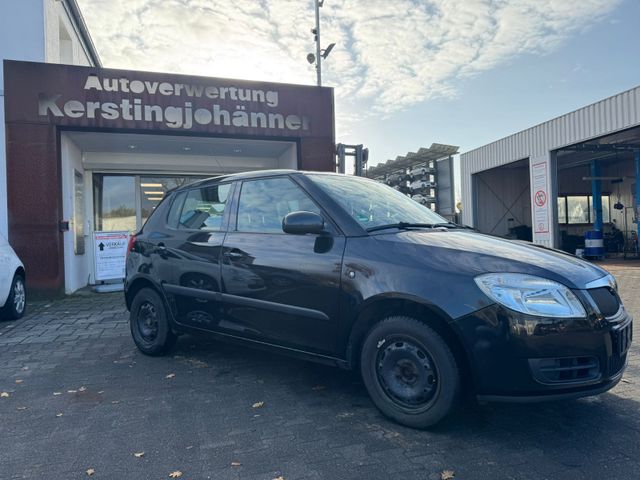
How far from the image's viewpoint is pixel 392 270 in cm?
297

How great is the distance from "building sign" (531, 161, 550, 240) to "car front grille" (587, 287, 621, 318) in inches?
569

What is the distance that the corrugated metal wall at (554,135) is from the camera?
13.1 meters

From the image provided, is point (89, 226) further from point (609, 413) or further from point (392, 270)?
point (609, 413)

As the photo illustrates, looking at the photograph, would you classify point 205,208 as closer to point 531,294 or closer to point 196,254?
point 196,254

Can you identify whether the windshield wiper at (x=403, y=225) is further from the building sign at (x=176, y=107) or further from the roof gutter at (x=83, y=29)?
the roof gutter at (x=83, y=29)

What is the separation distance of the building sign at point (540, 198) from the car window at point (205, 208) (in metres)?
14.5

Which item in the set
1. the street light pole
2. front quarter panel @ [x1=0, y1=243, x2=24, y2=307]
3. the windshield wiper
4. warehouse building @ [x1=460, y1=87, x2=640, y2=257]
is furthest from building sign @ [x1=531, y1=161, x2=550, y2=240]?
front quarter panel @ [x1=0, y1=243, x2=24, y2=307]

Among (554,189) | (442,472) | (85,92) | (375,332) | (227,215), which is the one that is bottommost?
(442,472)

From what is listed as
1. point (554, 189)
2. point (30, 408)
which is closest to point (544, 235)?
point (554, 189)

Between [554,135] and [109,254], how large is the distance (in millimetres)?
14148

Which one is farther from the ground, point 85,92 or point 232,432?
point 85,92

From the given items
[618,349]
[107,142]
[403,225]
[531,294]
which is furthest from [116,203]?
[618,349]

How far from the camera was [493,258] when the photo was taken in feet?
9.23

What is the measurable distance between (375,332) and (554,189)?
15.2 metres
